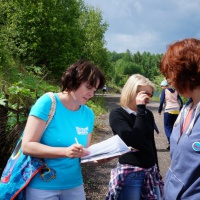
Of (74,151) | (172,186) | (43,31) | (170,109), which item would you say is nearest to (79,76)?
(74,151)

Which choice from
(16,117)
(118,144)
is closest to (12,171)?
(118,144)

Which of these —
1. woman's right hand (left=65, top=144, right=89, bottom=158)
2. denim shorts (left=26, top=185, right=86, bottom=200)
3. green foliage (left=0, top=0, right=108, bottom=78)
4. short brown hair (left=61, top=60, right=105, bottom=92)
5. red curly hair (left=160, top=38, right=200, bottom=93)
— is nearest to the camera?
red curly hair (left=160, top=38, right=200, bottom=93)

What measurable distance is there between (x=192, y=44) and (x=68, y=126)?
1.01m

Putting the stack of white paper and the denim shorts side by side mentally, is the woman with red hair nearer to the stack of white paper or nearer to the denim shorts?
the stack of white paper

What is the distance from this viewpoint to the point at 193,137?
1276mm

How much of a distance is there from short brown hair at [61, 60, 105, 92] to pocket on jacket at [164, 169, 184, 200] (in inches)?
34.5

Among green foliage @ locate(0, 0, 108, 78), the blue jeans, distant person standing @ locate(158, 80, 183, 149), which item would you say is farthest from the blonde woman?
green foliage @ locate(0, 0, 108, 78)

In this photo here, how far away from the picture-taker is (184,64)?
1.40 meters

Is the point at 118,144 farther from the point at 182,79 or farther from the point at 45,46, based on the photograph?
the point at 45,46

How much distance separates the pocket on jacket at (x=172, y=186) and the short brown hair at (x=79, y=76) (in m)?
0.88

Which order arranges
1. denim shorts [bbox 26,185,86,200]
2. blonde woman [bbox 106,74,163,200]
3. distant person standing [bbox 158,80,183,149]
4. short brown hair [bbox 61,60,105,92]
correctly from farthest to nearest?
distant person standing [bbox 158,80,183,149]
blonde woman [bbox 106,74,163,200]
short brown hair [bbox 61,60,105,92]
denim shorts [bbox 26,185,86,200]

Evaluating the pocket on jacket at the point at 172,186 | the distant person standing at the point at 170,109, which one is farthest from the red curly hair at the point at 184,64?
the distant person standing at the point at 170,109

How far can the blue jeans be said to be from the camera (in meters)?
2.36

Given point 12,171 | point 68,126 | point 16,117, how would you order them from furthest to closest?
point 16,117 → point 68,126 → point 12,171
